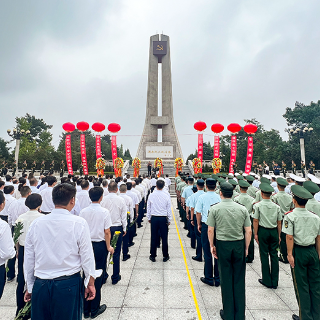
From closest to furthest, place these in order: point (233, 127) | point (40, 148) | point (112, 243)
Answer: point (112, 243) → point (233, 127) → point (40, 148)

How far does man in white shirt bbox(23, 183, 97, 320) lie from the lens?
5.09 feet

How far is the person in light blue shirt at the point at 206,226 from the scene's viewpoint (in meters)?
3.27

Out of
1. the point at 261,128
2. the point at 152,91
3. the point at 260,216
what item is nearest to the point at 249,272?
the point at 260,216

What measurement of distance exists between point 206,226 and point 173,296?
1.13 meters

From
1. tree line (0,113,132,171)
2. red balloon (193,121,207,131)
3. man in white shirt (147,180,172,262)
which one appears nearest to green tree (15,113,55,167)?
tree line (0,113,132,171)

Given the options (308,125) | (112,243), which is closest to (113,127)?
(112,243)

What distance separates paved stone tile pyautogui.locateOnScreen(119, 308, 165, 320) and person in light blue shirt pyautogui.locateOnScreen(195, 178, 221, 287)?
0.98 meters

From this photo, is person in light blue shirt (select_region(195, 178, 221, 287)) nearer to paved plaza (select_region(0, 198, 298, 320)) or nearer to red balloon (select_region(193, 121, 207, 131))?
paved plaza (select_region(0, 198, 298, 320))

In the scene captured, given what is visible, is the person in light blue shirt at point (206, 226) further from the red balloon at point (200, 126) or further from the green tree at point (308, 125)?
the green tree at point (308, 125)

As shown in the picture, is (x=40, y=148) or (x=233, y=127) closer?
(x=233, y=127)

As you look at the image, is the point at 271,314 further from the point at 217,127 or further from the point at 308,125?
the point at 308,125

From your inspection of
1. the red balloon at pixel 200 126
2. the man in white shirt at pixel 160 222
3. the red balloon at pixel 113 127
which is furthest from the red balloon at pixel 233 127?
the man in white shirt at pixel 160 222

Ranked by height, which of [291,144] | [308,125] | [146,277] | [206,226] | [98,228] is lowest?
[146,277]

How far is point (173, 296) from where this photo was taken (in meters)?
2.93
